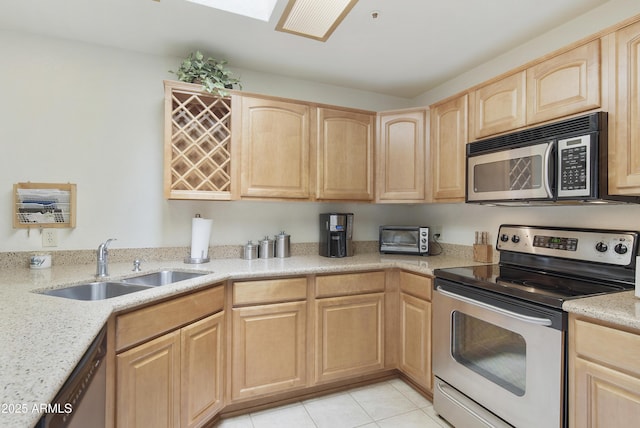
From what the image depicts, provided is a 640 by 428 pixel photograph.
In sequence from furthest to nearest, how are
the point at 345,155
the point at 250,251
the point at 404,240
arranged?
the point at 404,240 < the point at 345,155 < the point at 250,251

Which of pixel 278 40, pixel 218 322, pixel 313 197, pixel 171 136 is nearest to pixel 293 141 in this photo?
pixel 313 197

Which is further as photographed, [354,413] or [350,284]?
[350,284]

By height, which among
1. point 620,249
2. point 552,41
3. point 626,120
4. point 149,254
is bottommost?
point 149,254

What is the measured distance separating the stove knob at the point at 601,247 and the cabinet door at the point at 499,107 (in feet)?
2.48

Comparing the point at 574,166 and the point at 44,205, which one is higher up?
the point at 574,166

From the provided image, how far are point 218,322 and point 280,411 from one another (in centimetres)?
74

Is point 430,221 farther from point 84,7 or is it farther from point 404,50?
point 84,7

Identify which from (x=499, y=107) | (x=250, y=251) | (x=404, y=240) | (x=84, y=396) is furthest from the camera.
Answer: (x=404, y=240)

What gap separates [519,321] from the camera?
1.52m

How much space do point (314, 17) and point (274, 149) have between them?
87cm

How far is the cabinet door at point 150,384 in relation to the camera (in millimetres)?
1328

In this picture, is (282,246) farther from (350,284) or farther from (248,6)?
(248,6)

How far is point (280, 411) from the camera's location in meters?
→ 2.06

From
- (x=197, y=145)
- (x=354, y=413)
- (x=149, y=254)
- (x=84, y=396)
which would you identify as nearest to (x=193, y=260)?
(x=149, y=254)
